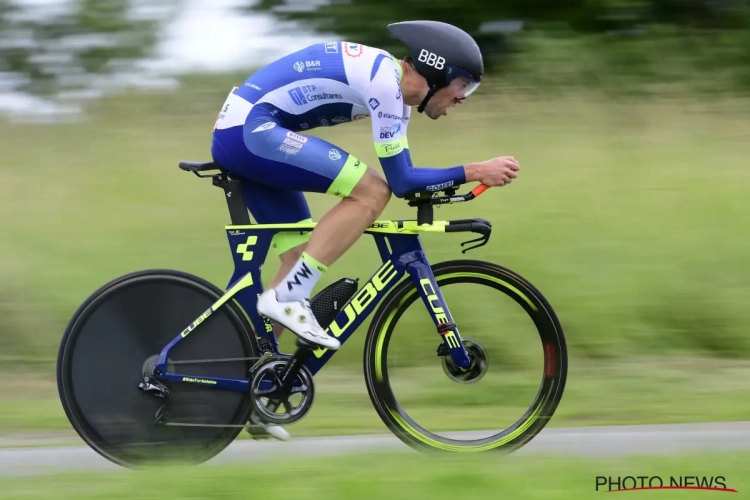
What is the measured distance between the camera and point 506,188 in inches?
289

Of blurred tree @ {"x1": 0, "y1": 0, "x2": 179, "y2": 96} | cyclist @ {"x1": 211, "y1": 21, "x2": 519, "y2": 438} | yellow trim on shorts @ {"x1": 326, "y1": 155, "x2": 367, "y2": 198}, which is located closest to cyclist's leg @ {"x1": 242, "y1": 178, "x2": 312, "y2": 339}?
cyclist @ {"x1": 211, "y1": 21, "x2": 519, "y2": 438}

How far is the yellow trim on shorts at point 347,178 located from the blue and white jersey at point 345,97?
13 centimetres

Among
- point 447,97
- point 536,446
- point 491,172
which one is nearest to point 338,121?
point 447,97

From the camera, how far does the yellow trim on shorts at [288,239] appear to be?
14.2 ft

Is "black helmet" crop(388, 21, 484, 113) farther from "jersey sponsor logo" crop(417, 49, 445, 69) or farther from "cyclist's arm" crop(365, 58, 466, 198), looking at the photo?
"cyclist's arm" crop(365, 58, 466, 198)

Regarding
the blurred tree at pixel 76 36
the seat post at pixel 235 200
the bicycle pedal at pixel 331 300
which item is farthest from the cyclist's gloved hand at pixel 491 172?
the blurred tree at pixel 76 36

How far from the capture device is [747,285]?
6.39 m

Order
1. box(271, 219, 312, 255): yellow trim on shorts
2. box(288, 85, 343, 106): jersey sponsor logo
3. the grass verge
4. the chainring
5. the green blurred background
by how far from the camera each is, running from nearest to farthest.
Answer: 1. the grass verge
2. box(288, 85, 343, 106): jersey sponsor logo
3. the chainring
4. box(271, 219, 312, 255): yellow trim on shorts
5. the green blurred background

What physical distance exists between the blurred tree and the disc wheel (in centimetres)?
583

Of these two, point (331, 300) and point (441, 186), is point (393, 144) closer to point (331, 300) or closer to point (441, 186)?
point (441, 186)

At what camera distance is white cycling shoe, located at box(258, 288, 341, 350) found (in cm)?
415

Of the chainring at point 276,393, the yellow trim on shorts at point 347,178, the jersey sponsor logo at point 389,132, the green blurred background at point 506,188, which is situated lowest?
the green blurred background at point 506,188

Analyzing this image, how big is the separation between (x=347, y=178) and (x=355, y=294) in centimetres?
52

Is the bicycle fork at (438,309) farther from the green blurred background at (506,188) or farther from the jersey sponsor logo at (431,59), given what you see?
the jersey sponsor logo at (431,59)
